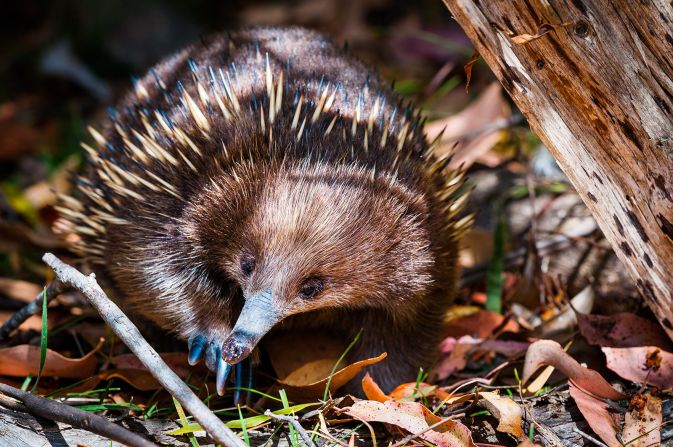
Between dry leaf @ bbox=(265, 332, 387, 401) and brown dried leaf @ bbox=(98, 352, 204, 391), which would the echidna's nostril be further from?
brown dried leaf @ bbox=(98, 352, 204, 391)

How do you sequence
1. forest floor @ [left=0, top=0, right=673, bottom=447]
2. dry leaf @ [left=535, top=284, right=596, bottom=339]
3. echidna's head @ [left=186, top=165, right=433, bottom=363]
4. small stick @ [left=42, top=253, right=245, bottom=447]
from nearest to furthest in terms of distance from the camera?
small stick @ [left=42, top=253, right=245, bottom=447] → echidna's head @ [left=186, top=165, right=433, bottom=363] → forest floor @ [left=0, top=0, right=673, bottom=447] → dry leaf @ [left=535, top=284, right=596, bottom=339]

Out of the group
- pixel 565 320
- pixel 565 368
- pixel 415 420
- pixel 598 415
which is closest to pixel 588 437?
pixel 598 415

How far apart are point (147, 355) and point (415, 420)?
779mm

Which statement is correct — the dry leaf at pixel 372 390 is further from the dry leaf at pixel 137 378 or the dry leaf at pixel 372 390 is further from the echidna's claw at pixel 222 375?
the dry leaf at pixel 137 378

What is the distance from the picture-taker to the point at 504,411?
2.35 m

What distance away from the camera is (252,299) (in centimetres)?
221

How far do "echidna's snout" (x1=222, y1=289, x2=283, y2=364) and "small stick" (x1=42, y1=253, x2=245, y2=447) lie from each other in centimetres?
15

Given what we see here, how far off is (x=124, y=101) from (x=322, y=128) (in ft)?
3.65

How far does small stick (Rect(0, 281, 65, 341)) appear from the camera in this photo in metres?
2.55

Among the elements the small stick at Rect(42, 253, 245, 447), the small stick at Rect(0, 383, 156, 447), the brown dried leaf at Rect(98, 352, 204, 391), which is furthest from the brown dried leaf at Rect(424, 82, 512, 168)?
the small stick at Rect(0, 383, 156, 447)

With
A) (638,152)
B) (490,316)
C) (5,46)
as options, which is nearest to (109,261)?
(490,316)

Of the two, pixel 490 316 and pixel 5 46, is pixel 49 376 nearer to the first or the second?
pixel 490 316

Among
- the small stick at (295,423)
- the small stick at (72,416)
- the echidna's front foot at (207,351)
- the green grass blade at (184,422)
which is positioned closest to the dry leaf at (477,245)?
the echidna's front foot at (207,351)

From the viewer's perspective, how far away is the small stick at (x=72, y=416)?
1.99 m
